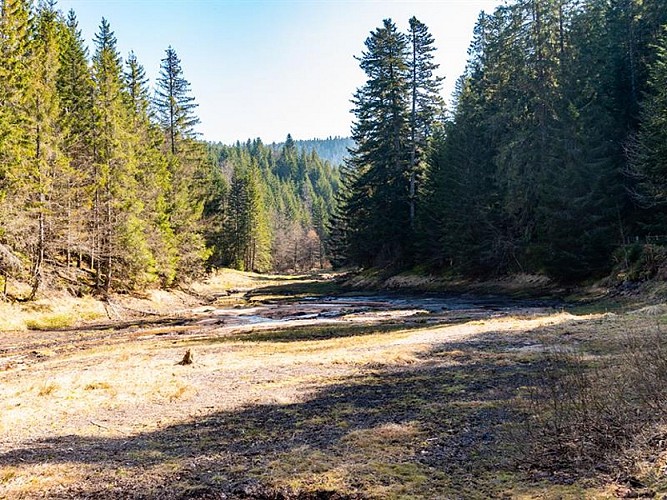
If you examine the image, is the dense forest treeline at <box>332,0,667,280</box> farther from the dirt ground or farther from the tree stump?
the tree stump

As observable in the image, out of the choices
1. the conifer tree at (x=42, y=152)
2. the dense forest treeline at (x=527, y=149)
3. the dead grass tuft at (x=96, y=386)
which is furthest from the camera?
the dense forest treeline at (x=527, y=149)

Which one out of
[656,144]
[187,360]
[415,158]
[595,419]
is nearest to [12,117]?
[187,360]

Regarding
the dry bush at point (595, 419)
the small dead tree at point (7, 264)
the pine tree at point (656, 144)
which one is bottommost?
the dry bush at point (595, 419)

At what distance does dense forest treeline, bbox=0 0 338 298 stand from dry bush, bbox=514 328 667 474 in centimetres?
2415

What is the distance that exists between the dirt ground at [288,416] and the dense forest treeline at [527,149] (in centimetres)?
1554

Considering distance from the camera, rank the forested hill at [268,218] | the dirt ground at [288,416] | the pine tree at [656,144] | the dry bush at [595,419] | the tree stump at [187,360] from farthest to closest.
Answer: the forested hill at [268,218] → the pine tree at [656,144] → the tree stump at [187,360] → the dirt ground at [288,416] → the dry bush at [595,419]

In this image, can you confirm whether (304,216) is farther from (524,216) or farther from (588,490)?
(588,490)

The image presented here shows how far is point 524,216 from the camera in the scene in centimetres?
4159

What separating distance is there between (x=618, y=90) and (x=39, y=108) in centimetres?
3698

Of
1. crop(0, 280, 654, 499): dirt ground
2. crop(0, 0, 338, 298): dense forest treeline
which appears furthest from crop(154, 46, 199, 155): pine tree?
crop(0, 280, 654, 499): dirt ground

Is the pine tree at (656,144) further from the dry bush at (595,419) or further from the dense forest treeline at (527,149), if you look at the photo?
the dry bush at (595,419)

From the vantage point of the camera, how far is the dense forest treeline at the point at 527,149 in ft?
107

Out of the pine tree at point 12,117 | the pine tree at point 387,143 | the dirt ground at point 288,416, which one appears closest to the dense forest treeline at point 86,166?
the pine tree at point 12,117

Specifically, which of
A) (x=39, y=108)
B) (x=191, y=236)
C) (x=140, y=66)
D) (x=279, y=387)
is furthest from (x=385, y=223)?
(x=279, y=387)
